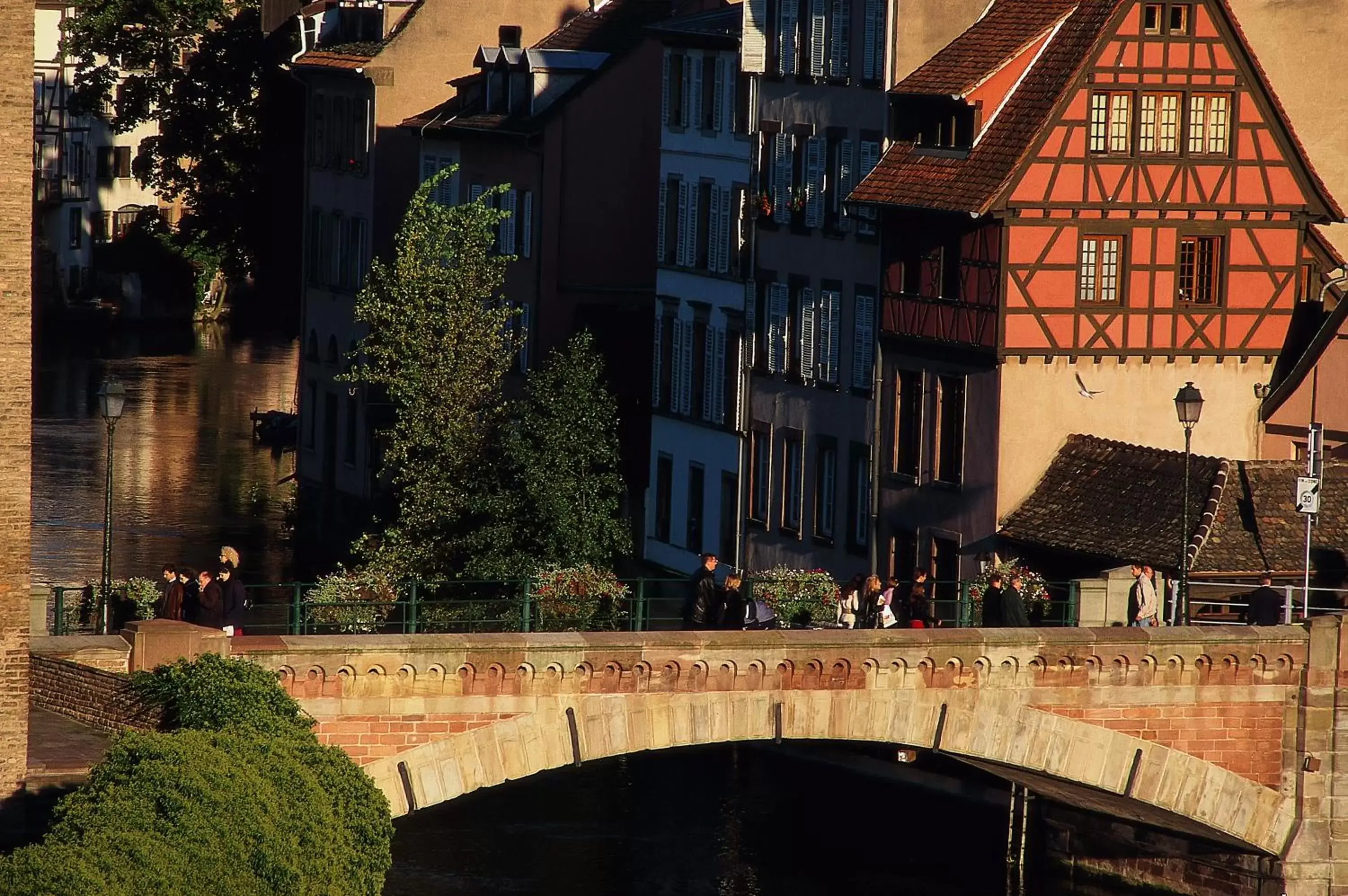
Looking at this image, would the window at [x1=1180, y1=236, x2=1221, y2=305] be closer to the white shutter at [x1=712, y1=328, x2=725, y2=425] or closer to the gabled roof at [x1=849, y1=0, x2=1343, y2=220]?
the gabled roof at [x1=849, y1=0, x2=1343, y2=220]

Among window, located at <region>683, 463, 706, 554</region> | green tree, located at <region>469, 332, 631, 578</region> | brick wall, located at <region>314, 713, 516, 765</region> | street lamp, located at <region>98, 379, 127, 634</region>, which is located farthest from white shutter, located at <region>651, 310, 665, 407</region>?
brick wall, located at <region>314, 713, 516, 765</region>

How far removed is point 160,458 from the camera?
95688 mm

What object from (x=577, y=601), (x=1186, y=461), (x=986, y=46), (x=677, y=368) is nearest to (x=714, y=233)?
(x=677, y=368)

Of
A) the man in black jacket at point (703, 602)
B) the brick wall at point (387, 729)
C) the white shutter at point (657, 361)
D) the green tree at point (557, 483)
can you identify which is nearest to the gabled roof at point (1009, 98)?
the green tree at point (557, 483)

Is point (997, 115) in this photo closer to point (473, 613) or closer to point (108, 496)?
point (473, 613)

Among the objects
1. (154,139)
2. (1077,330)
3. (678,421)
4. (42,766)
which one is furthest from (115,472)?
(42,766)

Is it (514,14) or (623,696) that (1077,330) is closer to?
(623,696)

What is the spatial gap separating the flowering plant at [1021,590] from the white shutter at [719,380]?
1582cm

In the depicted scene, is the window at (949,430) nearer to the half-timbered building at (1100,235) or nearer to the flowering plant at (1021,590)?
the half-timbered building at (1100,235)

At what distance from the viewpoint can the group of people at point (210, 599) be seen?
144 ft

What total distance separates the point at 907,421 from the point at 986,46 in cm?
694

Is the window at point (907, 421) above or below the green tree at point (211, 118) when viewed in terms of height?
below

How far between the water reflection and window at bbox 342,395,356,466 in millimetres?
2044

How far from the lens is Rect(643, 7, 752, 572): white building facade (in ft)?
226
